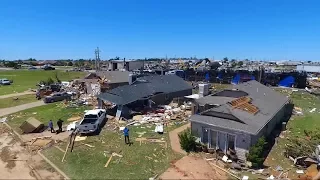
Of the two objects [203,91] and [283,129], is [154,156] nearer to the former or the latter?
[283,129]

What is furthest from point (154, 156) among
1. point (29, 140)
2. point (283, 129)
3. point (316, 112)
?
point (316, 112)

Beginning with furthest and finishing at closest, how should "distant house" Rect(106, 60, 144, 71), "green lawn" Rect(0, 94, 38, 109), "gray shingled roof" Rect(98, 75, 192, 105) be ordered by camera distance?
"distant house" Rect(106, 60, 144, 71) → "green lawn" Rect(0, 94, 38, 109) → "gray shingled roof" Rect(98, 75, 192, 105)

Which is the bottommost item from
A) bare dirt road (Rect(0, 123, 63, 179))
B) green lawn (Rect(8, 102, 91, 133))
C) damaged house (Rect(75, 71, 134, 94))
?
bare dirt road (Rect(0, 123, 63, 179))

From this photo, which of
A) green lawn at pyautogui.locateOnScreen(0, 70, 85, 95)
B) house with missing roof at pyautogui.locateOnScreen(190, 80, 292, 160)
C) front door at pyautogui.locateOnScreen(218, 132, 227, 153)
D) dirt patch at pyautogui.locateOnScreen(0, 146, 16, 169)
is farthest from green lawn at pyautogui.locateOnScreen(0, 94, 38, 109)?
front door at pyautogui.locateOnScreen(218, 132, 227, 153)

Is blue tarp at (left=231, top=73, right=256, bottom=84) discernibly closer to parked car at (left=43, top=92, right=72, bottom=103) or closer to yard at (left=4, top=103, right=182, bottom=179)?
yard at (left=4, top=103, right=182, bottom=179)

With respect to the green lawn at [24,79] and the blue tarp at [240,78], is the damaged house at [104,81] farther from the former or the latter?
the blue tarp at [240,78]

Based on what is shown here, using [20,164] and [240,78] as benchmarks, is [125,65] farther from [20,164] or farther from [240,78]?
[20,164]

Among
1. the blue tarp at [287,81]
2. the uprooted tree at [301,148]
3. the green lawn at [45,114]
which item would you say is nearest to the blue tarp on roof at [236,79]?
the blue tarp at [287,81]
